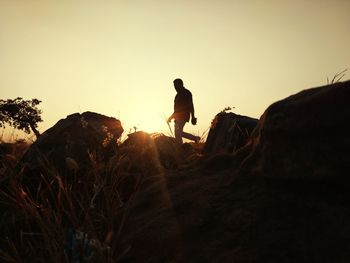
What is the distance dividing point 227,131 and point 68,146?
7.53 ft

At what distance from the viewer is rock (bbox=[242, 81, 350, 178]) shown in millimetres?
2072

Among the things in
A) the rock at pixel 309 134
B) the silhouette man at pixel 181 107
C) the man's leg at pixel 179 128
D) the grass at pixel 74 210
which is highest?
the silhouette man at pixel 181 107

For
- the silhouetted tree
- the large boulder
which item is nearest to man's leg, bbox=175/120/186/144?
the large boulder

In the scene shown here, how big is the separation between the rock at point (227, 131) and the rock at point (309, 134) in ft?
7.69

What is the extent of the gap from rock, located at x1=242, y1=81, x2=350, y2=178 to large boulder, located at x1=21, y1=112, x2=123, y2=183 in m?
3.27

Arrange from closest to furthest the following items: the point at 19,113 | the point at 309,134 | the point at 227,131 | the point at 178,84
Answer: the point at 309,134 → the point at 227,131 → the point at 178,84 → the point at 19,113

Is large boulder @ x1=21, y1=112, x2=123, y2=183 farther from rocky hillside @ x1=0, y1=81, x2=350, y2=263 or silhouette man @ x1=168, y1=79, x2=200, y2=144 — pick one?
silhouette man @ x1=168, y1=79, x2=200, y2=144

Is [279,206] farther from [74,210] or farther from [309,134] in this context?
[74,210]

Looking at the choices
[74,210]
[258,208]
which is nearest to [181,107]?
[74,210]

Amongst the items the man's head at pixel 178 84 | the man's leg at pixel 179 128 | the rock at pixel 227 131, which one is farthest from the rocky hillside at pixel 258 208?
the man's head at pixel 178 84

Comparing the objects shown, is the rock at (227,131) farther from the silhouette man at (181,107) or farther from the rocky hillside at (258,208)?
the silhouette man at (181,107)

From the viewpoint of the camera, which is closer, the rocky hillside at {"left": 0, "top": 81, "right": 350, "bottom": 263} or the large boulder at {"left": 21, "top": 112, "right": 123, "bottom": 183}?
the rocky hillside at {"left": 0, "top": 81, "right": 350, "bottom": 263}

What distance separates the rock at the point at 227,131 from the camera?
203 inches

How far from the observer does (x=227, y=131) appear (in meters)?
5.78
